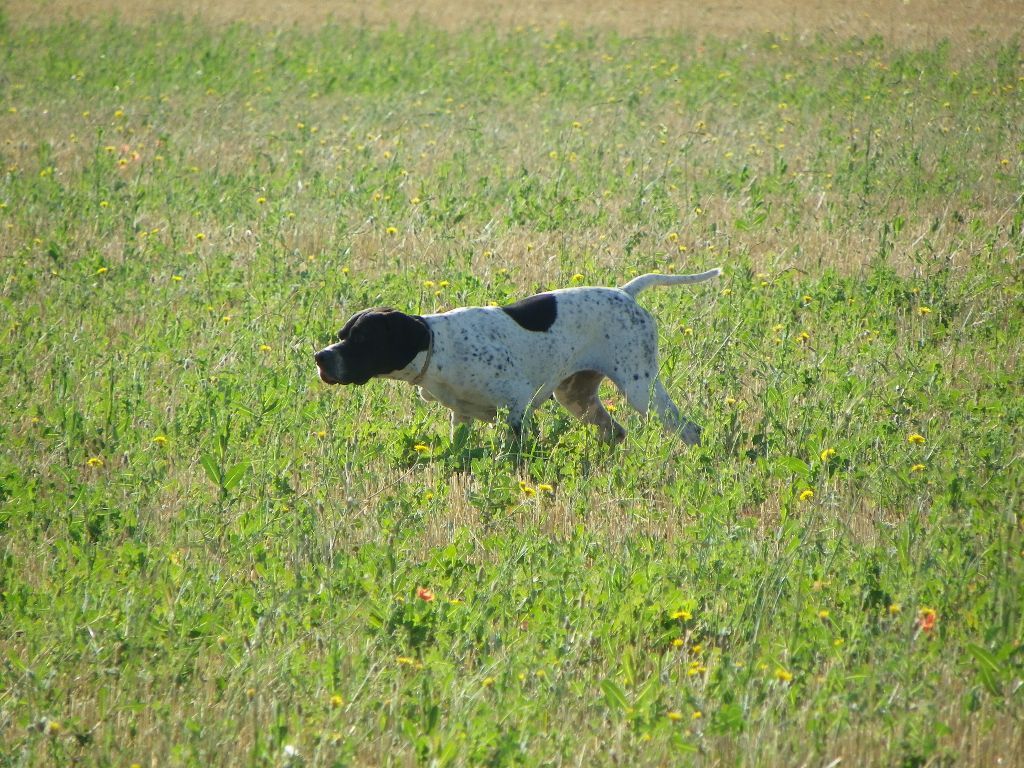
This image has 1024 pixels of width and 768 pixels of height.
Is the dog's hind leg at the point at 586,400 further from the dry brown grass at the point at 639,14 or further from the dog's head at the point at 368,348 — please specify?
the dry brown grass at the point at 639,14

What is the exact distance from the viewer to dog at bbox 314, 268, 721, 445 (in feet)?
17.7

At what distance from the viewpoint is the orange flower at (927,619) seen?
368 cm

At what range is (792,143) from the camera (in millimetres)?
11555

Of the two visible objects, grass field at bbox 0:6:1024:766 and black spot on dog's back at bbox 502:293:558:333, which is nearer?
grass field at bbox 0:6:1024:766

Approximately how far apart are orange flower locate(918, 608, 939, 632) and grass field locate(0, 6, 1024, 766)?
0.07 feet

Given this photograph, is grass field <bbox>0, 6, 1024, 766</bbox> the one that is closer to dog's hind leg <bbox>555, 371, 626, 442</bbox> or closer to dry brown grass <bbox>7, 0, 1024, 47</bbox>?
dog's hind leg <bbox>555, 371, 626, 442</bbox>

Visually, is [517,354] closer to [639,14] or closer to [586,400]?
[586,400]

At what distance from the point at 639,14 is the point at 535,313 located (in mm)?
16264

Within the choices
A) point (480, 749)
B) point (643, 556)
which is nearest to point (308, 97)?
point (643, 556)

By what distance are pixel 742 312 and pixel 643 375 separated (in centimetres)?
136

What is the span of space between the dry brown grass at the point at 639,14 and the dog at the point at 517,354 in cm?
1220

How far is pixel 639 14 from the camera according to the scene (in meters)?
20.9

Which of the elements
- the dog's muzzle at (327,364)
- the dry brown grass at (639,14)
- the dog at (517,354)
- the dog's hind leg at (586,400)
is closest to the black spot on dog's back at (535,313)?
the dog at (517,354)

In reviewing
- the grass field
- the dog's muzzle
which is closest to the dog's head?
the dog's muzzle
